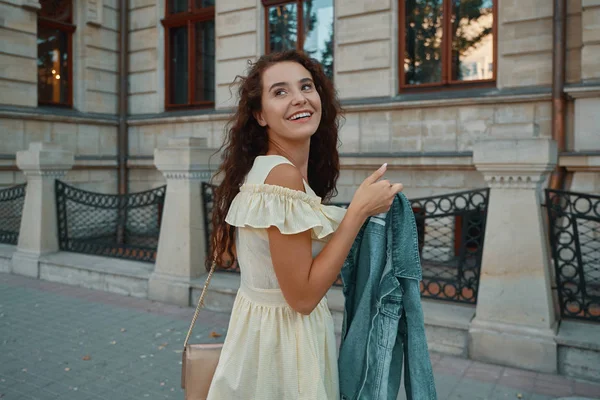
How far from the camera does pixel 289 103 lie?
6.57 feet

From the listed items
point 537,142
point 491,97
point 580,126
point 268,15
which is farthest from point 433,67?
point 537,142

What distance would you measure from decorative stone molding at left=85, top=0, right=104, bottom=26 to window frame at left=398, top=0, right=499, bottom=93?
7.94 meters

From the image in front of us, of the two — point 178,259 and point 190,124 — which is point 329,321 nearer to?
point 178,259

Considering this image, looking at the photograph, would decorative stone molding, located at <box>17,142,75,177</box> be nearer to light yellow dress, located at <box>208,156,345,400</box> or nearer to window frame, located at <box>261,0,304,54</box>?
window frame, located at <box>261,0,304,54</box>

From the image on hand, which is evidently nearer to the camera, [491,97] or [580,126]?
[580,126]

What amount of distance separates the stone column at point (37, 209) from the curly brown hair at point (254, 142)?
296 inches

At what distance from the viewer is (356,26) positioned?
404 inches

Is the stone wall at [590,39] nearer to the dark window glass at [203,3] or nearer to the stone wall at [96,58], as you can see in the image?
the dark window glass at [203,3]

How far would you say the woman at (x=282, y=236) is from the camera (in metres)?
1.83

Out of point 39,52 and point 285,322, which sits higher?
point 39,52

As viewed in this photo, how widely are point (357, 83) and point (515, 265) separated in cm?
628

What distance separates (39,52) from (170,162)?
26.4ft

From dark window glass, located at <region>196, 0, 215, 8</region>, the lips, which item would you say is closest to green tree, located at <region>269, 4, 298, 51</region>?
dark window glass, located at <region>196, 0, 215, 8</region>

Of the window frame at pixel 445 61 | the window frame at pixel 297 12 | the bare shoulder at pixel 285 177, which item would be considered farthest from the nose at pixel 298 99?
the window frame at pixel 297 12
